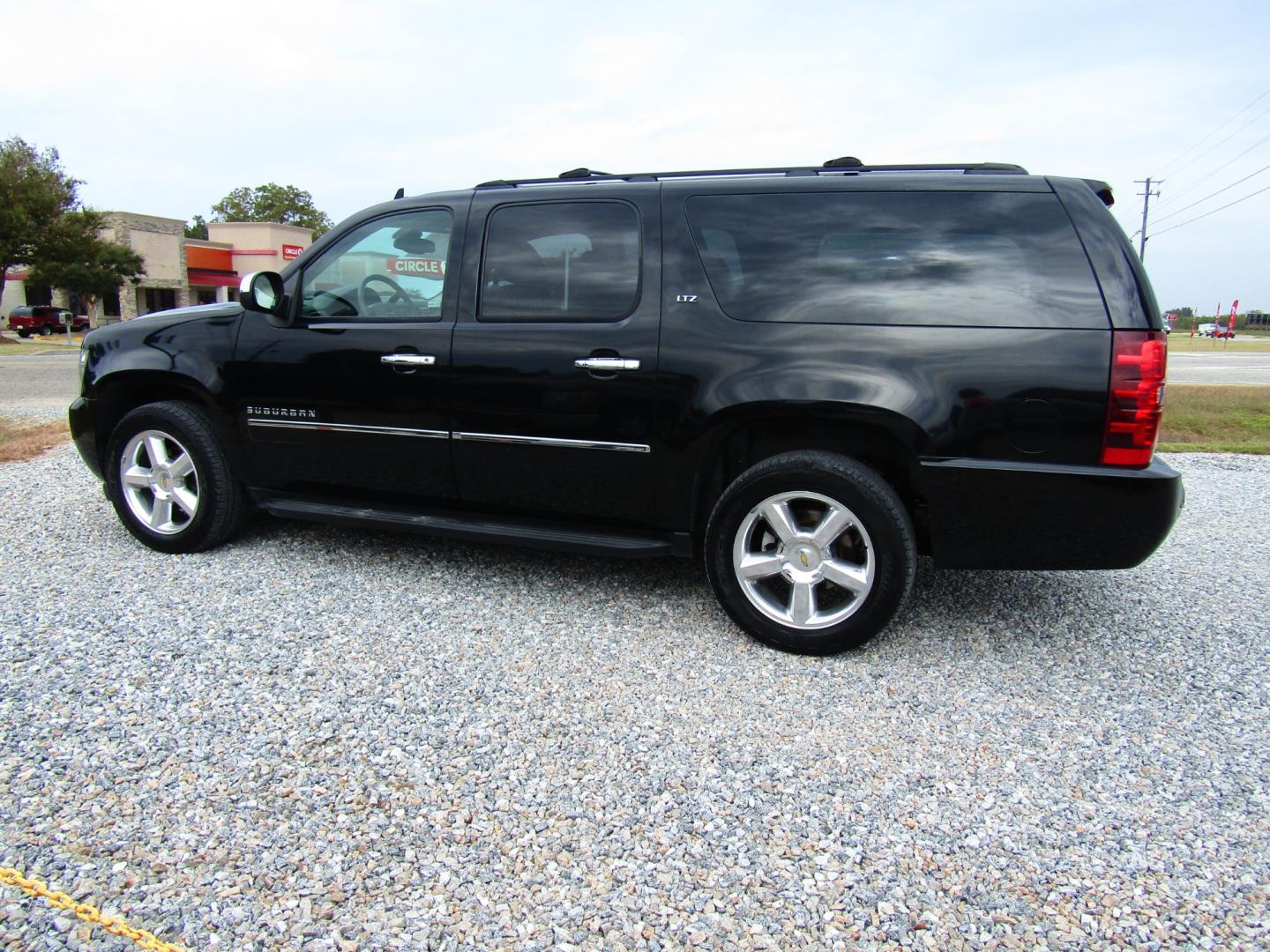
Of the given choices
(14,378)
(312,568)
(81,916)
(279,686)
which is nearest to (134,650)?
(279,686)

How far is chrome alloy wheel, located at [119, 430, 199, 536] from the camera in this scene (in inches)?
168

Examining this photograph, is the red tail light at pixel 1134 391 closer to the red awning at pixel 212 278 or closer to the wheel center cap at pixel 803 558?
the wheel center cap at pixel 803 558

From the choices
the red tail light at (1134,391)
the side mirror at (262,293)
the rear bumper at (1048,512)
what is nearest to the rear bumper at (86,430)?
the side mirror at (262,293)

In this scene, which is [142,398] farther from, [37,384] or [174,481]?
[37,384]

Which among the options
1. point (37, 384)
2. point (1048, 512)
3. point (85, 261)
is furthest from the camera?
point (85, 261)

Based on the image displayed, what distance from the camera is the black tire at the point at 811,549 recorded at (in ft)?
10.1

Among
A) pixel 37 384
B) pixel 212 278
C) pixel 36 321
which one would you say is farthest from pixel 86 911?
pixel 212 278

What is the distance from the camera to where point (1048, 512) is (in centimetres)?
294

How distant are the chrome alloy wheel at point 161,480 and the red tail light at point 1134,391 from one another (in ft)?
13.5

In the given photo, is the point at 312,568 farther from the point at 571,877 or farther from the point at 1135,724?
the point at 1135,724

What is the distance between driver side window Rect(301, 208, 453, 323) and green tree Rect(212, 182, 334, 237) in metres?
77.3

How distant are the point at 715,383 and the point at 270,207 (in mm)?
82057

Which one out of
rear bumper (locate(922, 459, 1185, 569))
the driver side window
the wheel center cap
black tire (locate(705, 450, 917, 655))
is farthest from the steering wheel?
rear bumper (locate(922, 459, 1185, 569))

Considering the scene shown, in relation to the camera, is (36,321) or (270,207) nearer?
(36,321)
